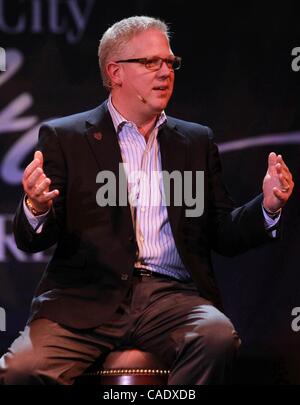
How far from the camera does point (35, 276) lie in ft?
12.1

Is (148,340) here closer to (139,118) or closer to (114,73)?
(139,118)

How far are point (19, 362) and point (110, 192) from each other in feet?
2.31

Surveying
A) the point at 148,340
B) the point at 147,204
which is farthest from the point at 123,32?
the point at 148,340

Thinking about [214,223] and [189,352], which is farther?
[214,223]

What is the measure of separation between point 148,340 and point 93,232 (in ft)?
1.45

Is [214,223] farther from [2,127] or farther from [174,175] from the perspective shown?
[2,127]

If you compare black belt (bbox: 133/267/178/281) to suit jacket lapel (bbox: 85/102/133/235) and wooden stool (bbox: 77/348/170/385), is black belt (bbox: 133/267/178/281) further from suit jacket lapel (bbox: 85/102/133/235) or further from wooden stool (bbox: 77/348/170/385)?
wooden stool (bbox: 77/348/170/385)

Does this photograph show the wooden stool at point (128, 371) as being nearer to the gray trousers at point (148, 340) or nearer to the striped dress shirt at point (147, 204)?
the gray trousers at point (148, 340)

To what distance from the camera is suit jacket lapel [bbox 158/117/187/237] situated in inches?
117

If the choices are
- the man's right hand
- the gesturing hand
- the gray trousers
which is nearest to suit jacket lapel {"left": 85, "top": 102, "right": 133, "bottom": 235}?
the gray trousers

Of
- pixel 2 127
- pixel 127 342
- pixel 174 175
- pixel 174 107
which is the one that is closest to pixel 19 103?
pixel 2 127

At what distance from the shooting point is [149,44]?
3.03 meters

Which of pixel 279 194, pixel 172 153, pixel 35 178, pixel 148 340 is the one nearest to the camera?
pixel 35 178
